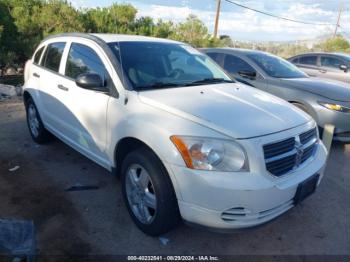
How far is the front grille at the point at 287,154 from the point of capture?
8.25ft

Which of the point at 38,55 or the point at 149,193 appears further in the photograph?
the point at 38,55

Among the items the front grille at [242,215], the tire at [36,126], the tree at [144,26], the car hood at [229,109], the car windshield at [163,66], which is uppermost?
the tree at [144,26]

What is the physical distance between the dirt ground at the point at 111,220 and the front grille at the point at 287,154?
0.47 metres

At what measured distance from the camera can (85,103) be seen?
3.52m

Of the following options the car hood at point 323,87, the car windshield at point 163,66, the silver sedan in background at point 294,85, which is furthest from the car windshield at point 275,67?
the car windshield at point 163,66

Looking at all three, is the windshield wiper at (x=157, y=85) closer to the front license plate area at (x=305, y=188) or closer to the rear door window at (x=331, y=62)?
Answer: the front license plate area at (x=305, y=188)

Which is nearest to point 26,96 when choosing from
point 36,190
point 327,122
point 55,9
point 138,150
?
point 36,190

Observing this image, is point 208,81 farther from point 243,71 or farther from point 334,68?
point 334,68

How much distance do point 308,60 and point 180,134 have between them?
894cm

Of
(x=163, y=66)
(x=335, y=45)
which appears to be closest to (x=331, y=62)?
(x=163, y=66)

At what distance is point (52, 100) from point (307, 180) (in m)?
3.27

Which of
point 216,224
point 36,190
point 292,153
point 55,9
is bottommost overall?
point 36,190

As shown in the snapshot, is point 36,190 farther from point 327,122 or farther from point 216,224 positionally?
point 327,122

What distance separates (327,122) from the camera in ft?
17.0
